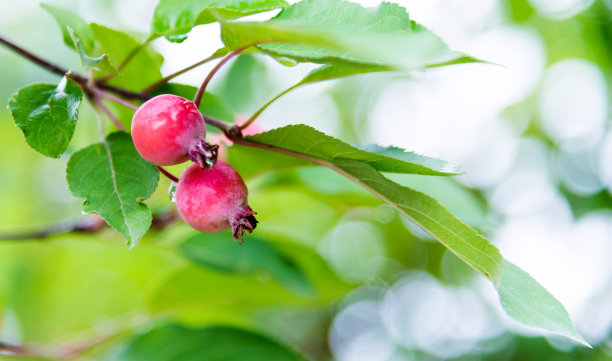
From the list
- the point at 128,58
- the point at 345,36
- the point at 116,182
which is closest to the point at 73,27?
the point at 128,58

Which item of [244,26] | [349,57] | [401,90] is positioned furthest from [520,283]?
[401,90]

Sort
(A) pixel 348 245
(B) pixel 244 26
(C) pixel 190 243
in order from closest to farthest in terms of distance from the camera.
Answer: (B) pixel 244 26 < (C) pixel 190 243 < (A) pixel 348 245

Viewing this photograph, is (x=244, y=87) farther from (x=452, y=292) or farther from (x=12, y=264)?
(x=452, y=292)

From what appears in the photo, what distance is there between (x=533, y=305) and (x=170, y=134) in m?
0.52

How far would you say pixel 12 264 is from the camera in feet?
7.27

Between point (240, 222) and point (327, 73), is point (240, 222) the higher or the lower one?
the lower one

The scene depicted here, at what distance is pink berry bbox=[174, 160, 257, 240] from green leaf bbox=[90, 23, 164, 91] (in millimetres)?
330

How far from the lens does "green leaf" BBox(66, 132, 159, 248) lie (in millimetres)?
714

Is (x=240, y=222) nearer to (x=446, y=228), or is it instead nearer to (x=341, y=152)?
(x=341, y=152)

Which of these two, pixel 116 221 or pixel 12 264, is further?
pixel 12 264

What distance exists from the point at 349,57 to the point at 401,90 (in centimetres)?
323

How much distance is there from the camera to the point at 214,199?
0.70 metres

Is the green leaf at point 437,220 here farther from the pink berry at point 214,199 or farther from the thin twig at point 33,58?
the thin twig at point 33,58

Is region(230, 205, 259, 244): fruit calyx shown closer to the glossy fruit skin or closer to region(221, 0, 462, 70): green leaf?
the glossy fruit skin
